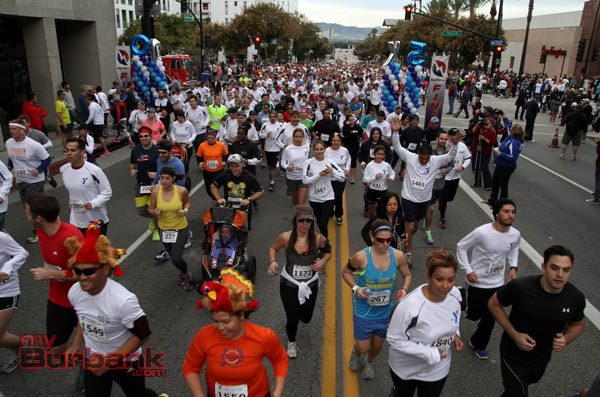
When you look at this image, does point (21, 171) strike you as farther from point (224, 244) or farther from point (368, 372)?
point (368, 372)

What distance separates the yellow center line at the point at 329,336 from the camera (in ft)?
14.5

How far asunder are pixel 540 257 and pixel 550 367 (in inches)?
129

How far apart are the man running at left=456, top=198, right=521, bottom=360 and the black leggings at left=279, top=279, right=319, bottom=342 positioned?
5.30 feet

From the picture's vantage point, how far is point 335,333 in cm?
529

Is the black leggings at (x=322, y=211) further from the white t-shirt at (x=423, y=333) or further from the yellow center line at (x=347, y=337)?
the white t-shirt at (x=423, y=333)

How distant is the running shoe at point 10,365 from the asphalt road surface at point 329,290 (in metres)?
0.06

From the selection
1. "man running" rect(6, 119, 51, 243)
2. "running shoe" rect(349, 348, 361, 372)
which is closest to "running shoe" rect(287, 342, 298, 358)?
"running shoe" rect(349, 348, 361, 372)

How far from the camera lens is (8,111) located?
690 inches

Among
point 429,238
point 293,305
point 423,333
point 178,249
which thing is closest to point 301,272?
point 293,305

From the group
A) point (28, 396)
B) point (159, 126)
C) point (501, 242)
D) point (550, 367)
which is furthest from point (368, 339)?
point (159, 126)

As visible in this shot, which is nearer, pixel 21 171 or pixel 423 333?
pixel 423 333

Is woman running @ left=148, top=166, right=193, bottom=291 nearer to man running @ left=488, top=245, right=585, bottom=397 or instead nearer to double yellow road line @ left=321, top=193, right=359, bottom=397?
double yellow road line @ left=321, top=193, right=359, bottom=397

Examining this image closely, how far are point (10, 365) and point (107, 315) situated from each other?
226 cm

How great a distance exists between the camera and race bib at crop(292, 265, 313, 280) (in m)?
4.49
